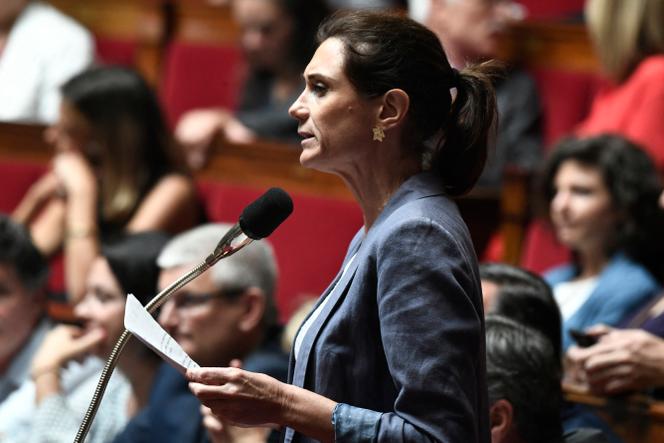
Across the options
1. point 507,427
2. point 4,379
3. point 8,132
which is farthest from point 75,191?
point 507,427

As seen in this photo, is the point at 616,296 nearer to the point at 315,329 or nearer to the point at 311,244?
the point at 311,244

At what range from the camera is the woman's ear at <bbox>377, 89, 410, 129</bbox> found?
668 millimetres

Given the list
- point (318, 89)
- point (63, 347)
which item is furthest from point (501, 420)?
point (63, 347)

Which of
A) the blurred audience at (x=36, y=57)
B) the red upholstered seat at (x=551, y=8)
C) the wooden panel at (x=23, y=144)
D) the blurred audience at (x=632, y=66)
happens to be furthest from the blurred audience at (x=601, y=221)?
the blurred audience at (x=36, y=57)

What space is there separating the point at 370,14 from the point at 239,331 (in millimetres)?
510

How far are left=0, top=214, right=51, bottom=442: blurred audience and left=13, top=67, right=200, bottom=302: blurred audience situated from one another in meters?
0.18

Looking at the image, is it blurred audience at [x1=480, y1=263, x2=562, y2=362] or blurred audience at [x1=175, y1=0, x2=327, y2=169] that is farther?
blurred audience at [x1=175, y1=0, x2=327, y2=169]

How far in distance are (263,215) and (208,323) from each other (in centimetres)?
47

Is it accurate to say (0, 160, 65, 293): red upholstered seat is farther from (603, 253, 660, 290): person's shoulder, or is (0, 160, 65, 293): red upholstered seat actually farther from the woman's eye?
the woman's eye

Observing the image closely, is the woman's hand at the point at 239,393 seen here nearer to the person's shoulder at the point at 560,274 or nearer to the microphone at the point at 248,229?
the microphone at the point at 248,229

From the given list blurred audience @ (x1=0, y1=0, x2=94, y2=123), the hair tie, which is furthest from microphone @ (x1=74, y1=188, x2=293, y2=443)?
blurred audience @ (x1=0, y1=0, x2=94, y2=123)

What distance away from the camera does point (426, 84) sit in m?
0.68

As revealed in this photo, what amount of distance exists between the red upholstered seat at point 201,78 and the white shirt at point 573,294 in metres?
0.77

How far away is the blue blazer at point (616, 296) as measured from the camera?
1268 millimetres
